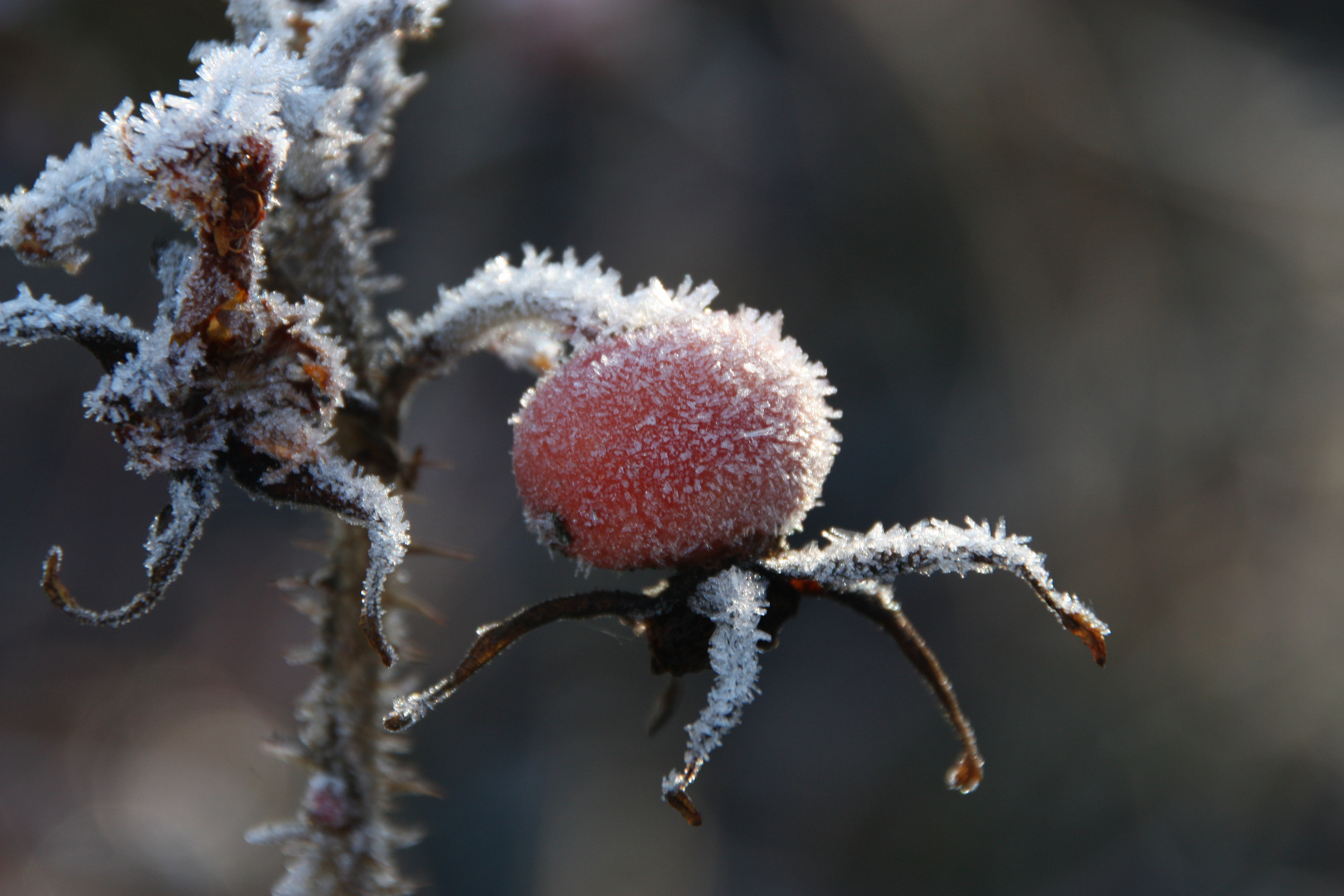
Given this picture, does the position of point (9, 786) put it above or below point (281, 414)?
above

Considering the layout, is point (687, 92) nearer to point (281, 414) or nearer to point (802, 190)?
point (802, 190)

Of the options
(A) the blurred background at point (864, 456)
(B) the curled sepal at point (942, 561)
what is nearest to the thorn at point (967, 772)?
(B) the curled sepal at point (942, 561)

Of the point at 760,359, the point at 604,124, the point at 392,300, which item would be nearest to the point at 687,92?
the point at 604,124

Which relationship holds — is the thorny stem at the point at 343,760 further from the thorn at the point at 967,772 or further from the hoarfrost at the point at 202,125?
the thorn at the point at 967,772

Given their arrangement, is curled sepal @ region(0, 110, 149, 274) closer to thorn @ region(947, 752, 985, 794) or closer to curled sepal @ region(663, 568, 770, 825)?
curled sepal @ region(663, 568, 770, 825)

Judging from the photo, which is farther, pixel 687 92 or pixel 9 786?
pixel 687 92

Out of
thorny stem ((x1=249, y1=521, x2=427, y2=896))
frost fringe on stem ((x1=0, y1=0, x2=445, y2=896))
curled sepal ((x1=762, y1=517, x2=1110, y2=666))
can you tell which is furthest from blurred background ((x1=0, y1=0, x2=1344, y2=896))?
curled sepal ((x1=762, y1=517, x2=1110, y2=666))

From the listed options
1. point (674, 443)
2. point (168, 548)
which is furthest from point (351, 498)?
point (674, 443)
